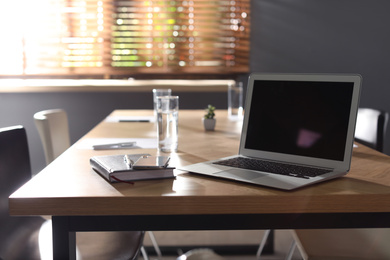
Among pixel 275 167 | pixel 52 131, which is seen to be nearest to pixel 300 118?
pixel 275 167

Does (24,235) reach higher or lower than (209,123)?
lower

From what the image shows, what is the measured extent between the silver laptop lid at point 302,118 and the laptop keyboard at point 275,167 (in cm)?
4

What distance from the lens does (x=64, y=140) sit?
2752 mm

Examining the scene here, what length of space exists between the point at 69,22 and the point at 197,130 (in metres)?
2.44

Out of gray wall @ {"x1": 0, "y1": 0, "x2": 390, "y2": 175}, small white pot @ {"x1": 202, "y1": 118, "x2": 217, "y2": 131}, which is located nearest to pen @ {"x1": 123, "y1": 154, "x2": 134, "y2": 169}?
small white pot @ {"x1": 202, "y1": 118, "x2": 217, "y2": 131}

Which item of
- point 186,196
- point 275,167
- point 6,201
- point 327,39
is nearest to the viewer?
point 186,196

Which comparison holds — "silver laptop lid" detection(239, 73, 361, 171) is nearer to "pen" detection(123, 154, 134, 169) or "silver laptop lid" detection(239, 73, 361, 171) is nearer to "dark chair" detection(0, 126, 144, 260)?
"pen" detection(123, 154, 134, 169)

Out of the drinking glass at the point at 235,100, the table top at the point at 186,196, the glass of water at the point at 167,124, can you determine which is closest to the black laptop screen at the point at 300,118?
the table top at the point at 186,196

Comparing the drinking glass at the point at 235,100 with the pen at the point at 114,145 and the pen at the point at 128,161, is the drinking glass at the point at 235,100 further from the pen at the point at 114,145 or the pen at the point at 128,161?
the pen at the point at 128,161

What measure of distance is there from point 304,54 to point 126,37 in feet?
5.04

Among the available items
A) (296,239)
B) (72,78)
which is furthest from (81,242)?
(72,78)

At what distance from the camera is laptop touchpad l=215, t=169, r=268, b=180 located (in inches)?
49.6

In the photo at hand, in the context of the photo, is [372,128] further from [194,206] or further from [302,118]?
[194,206]

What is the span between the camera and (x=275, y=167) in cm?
137
